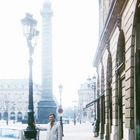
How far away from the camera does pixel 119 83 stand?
70.0ft

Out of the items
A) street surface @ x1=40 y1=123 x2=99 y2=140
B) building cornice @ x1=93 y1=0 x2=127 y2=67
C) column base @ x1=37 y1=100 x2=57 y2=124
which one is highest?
building cornice @ x1=93 y1=0 x2=127 y2=67

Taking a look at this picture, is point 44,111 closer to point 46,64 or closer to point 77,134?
point 46,64

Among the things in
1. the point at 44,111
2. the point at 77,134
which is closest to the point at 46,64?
the point at 44,111

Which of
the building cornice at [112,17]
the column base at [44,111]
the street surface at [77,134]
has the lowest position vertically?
the street surface at [77,134]

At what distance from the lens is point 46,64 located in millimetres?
85188

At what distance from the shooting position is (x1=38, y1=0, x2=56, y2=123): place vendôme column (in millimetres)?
83375

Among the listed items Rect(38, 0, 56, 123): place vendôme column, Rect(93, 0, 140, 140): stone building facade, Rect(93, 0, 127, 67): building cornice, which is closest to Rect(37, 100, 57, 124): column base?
Rect(38, 0, 56, 123): place vendôme column

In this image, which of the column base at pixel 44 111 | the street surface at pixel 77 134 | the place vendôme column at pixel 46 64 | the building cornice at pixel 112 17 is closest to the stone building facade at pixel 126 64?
the building cornice at pixel 112 17

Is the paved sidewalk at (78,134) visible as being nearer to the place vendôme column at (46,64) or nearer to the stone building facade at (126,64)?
the stone building facade at (126,64)

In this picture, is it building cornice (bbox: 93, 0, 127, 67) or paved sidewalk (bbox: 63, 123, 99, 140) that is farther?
paved sidewalk (bbox: 63, 123, 99, 140)

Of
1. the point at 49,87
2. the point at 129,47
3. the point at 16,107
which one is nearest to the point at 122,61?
the point at 129,47

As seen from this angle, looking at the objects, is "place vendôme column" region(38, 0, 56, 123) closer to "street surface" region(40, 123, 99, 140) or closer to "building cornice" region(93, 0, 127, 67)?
"street surface" region(40, 123, 99, 140)

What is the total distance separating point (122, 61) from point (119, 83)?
1.43m

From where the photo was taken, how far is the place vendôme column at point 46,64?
83375mm
